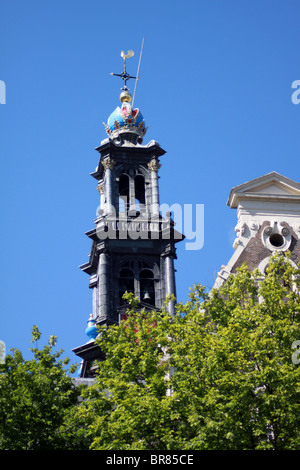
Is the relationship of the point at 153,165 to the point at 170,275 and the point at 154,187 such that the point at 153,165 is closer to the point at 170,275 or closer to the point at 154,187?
the point at 154,187

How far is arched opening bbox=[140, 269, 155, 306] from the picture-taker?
86.0m

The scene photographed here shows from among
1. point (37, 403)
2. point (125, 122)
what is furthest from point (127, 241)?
point (37, 403)

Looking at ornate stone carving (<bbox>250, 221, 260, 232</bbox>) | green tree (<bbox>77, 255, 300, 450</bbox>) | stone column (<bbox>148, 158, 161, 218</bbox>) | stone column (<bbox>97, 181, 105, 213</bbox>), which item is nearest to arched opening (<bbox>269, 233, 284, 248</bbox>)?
ornate stone carving (<bbox>250, 221, 260, 232</bbox>)

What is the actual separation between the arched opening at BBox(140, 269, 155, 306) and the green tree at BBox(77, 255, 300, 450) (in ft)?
122

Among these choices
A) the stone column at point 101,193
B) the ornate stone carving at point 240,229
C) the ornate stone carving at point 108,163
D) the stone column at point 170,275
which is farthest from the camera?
the ornate stone carving at point 108,163

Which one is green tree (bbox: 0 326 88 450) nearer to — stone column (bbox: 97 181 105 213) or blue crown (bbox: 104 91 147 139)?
stone column (bbox: 97 181 105 213)

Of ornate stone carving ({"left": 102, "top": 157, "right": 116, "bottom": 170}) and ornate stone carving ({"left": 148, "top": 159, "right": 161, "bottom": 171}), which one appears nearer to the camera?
ornate stone carving ({"left": 102, "top": 157, "right": 116, "bottom": 170})

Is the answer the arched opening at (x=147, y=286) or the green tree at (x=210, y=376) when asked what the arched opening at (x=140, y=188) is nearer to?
the arched opening at (x=147, y=286)

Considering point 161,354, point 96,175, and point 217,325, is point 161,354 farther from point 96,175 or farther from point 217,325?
point 96,175

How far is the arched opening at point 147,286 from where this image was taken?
86000mm

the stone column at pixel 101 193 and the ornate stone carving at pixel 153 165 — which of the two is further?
the ornate stone carving at pixel 153 165

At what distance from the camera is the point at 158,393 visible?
4481 cm

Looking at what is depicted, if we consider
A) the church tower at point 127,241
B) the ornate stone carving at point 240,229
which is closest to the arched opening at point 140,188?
the church tower at point 127,241
